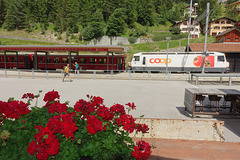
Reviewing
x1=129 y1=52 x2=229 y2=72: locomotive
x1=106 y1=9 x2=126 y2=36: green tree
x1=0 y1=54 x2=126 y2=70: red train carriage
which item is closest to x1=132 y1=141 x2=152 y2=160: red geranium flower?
x1=0 y1=54 x2=126 y2=70: red train carriage

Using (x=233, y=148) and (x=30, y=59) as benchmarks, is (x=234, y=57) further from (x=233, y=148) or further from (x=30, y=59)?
(x=30, y=59)

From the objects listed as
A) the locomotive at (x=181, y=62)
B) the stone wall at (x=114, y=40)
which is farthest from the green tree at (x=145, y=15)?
the locomotive at (x=181, y=62)

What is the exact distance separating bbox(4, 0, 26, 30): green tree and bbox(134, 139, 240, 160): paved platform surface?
10603cm

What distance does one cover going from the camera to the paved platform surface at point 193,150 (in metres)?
3.93

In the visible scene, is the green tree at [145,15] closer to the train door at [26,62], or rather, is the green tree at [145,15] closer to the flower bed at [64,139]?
the train door at [26,62]

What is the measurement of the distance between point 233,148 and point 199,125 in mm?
938

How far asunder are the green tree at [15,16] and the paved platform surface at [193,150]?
106026 millimetres

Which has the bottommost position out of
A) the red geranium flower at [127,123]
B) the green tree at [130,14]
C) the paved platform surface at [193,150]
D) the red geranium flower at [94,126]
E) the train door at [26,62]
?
the paved platform surface at [193,150]

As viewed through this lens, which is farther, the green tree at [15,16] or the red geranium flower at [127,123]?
the green tree at [15,16]

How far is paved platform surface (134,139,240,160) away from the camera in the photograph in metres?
3.93

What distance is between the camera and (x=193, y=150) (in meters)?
4.25

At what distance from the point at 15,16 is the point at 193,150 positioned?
111m

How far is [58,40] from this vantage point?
79875 mm

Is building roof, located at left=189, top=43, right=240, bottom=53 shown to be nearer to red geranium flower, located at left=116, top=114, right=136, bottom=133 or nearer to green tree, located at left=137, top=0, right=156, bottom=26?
red geranium flower, located at left=116, top=114, right=136, bottom=133
